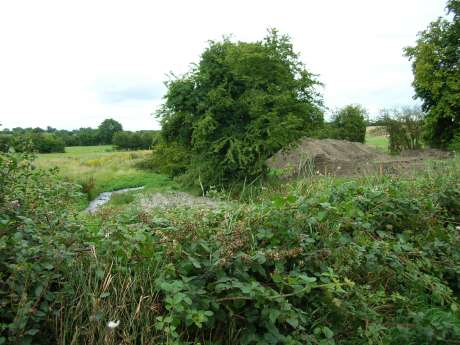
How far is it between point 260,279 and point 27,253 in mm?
1495

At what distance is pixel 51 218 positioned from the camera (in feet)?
8.98

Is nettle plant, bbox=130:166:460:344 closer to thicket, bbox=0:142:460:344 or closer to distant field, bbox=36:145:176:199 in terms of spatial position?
thicket, bbox=0:142:460:344

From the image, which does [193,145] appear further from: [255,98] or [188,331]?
[188,331]

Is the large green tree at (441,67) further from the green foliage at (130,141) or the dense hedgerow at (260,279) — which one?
the green foliage at (130,141)

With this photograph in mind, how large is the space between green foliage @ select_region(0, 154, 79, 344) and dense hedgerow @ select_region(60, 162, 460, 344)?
0.17 meters

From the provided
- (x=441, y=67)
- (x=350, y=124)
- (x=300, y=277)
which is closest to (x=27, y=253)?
(x=300, y=277)

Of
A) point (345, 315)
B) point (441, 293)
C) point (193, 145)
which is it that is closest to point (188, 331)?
point (345, 315)

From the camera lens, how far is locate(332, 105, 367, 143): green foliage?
124 feet

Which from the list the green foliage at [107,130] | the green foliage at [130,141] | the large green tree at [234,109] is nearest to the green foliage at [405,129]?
the large green tree at [234,109]

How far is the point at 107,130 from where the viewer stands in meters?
66.2

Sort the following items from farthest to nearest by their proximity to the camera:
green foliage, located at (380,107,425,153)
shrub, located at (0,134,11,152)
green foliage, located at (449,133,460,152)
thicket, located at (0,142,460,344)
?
green foliage, located at (380,107,425,153), green foliage, located at (449,133,460,152), shrub, located at (0,134,11,152), thicket, located at (0,142,460,344)

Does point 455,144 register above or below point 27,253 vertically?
below

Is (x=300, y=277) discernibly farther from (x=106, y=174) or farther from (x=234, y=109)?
(x=106, y=174)

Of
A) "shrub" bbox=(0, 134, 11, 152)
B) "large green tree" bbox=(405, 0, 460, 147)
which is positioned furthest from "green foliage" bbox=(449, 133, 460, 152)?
"shrub" bbox=(0, 134, 11, 152)
